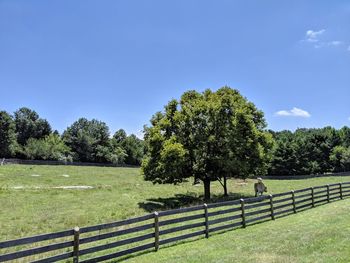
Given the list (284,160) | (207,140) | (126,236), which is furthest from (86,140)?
(126,236)

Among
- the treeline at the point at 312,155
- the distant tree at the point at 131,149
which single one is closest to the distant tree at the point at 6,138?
the distant tree at the point at 131,149

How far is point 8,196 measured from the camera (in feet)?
94.7

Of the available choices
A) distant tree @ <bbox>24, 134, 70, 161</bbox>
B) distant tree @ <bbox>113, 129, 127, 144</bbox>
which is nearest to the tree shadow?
distant tree @ <bbox>24, 134, 70, 161</bbox>

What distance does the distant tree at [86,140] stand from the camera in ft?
359

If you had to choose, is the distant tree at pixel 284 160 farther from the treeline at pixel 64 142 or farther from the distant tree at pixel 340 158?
the treeline at pixel 64 142

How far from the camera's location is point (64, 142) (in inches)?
4429

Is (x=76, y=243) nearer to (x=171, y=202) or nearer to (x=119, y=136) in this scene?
(x=171, y=202)

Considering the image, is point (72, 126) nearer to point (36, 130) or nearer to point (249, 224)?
point (36, 130)

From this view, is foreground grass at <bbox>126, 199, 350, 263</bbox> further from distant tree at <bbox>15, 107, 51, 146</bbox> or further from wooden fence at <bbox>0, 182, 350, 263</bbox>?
distant tree at <bbox>15, 107, 51, 146</bbox>

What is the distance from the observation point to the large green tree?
103 ft

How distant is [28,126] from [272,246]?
378ft

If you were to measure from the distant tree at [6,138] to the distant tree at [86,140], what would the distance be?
1860cm

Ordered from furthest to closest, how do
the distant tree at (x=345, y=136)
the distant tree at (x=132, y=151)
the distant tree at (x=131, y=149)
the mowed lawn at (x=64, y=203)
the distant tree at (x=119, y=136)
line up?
the distant tree at (x=119, y=136), the distant tree at (x=132, y=151), the distant tree at (x=131, y=149), the distant tree at (x=345, y=136), the mowed lawn at (x=64, y=203)

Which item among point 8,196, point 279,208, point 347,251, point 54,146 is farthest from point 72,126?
point 347,251
